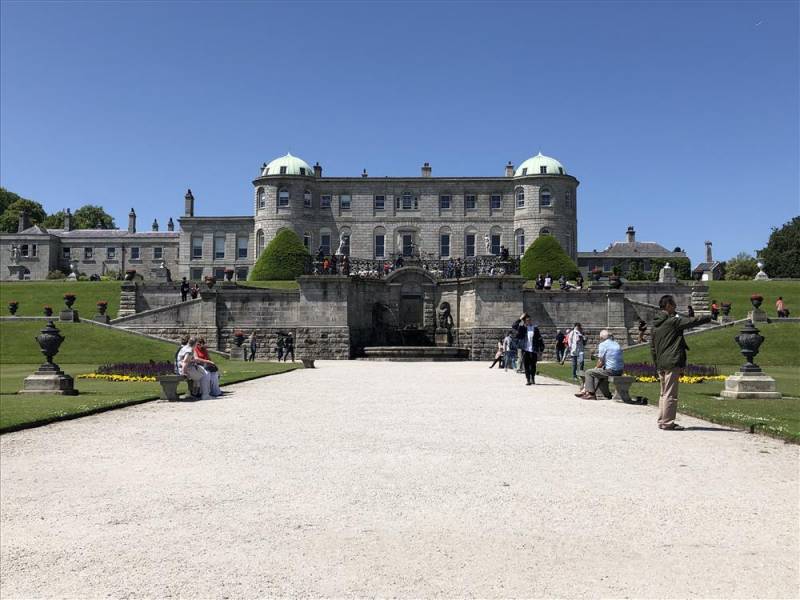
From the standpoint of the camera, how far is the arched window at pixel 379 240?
76.7 metres

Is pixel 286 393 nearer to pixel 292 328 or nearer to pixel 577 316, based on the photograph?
pixel 292 328

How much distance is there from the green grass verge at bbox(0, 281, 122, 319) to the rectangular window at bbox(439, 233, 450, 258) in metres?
33.7

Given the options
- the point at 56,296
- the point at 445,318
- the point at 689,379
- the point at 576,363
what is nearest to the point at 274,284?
the point at 445,318

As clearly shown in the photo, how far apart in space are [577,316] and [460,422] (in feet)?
93.7

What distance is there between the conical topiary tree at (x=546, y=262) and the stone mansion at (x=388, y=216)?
17.0 meters

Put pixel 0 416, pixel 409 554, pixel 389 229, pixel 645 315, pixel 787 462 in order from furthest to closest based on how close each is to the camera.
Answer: pixel 389 229, pixel 645 315, pixel 0 416, pixel 787 462, pixel 409 554

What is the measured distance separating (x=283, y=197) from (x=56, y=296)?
2850cm

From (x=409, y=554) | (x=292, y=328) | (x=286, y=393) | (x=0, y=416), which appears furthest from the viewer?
(x=292, y=328)

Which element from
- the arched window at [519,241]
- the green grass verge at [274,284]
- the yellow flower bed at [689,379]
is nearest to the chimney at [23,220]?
the green grass verge at [274,284]

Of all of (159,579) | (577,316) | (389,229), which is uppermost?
(389,229)

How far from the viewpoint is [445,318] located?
43.9 meters

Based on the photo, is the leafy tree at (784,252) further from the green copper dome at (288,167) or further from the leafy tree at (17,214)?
the leafy tree at (17,214)

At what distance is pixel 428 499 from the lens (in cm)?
784

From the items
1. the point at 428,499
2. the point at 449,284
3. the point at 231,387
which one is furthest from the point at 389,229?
the point at 428,499
